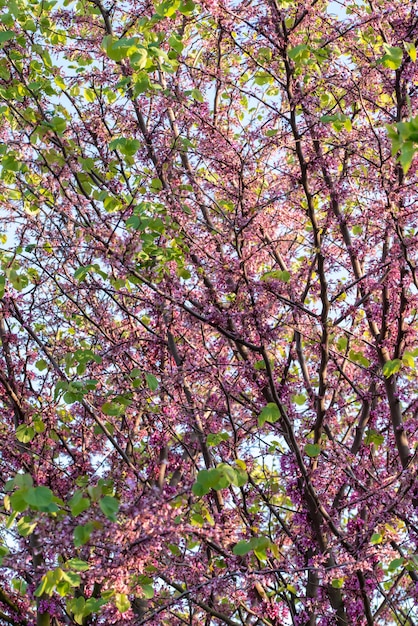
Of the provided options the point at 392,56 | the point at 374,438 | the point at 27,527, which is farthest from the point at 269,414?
the point at 392,56

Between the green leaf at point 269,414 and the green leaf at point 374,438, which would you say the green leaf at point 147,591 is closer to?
the green leaf at point 269,414

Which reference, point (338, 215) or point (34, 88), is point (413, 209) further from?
point (34, 88)

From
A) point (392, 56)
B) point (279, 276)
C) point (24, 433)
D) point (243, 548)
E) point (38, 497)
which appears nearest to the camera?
point (38, 497)

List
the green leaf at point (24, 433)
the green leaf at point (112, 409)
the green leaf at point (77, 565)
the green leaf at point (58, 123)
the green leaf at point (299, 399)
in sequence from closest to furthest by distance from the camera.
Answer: the green leaf at point (77, 565)
the green leaf at point (58, 123)
the green leaf at point (24, 433)
the green leaf at point (112, 409)
the green leaf at point (299, 399)

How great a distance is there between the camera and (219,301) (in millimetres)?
6820

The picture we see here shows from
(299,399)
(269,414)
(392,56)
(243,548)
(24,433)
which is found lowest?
(243,548)

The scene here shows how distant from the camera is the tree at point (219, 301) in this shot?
608 centimetres

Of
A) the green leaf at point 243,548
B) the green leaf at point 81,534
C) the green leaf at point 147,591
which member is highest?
the green leaf at point 243,548

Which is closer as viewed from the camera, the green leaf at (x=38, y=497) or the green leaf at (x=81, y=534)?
the green leaf at (x=38, y=497)

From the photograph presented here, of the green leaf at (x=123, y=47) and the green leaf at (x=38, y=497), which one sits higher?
the green leaf at (x=123, y=47)

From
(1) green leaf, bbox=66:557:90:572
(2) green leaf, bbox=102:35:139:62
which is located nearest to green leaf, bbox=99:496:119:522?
(1) green leaf, bbox=66:557:90:572

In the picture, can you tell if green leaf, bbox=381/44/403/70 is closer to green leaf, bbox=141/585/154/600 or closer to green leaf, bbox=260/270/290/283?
green leaf, bbox=260/270/290/283

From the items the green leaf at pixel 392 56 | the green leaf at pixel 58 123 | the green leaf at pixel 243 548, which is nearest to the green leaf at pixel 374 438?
the green leaf at pixel 243 548

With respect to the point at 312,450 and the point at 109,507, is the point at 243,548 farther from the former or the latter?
the point at 312,450
